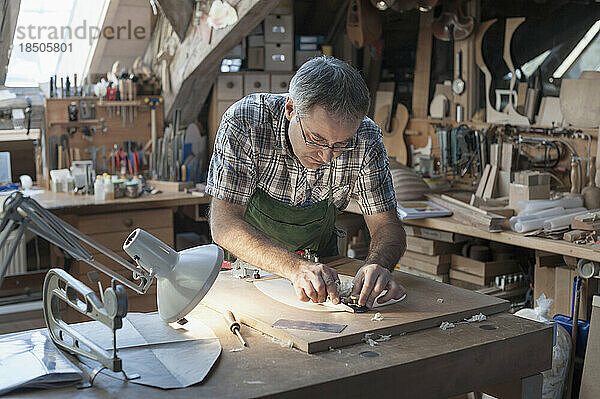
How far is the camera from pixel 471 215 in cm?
367

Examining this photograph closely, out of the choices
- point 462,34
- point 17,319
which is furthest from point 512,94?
point 17,319

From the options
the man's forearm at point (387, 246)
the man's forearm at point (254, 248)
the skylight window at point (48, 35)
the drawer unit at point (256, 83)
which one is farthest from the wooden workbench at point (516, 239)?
the skylight window at point (48, 35)

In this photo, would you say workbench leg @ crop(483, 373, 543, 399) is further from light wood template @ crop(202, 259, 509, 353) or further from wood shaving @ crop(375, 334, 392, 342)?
wood shaving @ crop(375, 334, 392, 342)

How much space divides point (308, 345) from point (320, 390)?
0.19m

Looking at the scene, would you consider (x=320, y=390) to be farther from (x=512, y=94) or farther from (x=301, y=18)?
(x=301, y=18)

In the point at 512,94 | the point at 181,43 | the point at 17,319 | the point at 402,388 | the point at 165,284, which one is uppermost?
the point at 181,43

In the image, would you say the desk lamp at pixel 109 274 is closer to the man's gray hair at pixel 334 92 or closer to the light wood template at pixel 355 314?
the light wood template at pixel 355 314

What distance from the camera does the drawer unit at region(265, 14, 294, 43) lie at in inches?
198

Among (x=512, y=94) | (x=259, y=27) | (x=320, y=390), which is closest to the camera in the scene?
(x=320, y=390)

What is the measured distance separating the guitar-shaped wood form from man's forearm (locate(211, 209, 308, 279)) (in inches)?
111

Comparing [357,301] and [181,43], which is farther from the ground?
[181,43]

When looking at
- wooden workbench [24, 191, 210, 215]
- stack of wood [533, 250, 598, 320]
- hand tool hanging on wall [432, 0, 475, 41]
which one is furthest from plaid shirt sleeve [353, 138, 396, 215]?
hand tool hanging on wall [432, 0, 475, 41]

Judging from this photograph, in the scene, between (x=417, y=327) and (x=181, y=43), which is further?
(x=181, y=43)

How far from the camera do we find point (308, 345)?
67.2 inches
